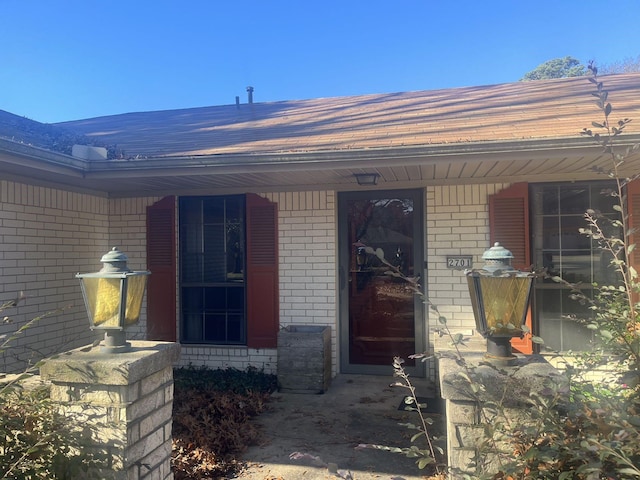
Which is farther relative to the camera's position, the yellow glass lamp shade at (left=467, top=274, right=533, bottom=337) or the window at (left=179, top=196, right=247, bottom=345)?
the window at (left=179, top=196, right=247, bottom=345)

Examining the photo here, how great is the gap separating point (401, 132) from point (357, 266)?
1.80 meters

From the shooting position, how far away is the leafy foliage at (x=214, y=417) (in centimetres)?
333

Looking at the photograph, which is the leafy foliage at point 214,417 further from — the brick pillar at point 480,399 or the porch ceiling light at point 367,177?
the porch ceiling light at point 367,177

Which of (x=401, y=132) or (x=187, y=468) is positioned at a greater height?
(x=401, y=132)

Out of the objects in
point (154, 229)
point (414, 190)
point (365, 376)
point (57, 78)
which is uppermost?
point (57, 78)

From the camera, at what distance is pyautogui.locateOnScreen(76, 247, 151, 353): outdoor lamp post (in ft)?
7.98

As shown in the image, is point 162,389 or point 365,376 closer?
point 162,389

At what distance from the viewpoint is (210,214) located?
588cm

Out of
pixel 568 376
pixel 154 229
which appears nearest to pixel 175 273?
pixel 154 229

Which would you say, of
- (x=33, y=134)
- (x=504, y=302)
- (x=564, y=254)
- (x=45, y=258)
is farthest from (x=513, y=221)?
(x=33, y=134)

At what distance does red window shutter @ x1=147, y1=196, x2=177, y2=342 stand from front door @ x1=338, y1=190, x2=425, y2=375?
6.98 ft

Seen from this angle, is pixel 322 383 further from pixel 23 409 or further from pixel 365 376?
pixel 23 409

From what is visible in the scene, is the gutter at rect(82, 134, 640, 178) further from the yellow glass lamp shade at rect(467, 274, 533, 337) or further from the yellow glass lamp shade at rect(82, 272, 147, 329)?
the yellow glass lamp shade at rect(82, 272, 147, 329)

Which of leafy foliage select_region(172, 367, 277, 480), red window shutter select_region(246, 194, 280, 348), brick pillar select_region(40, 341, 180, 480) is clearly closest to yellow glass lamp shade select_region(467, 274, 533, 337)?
brick pillar select_region(40, 341, 180, 480)
